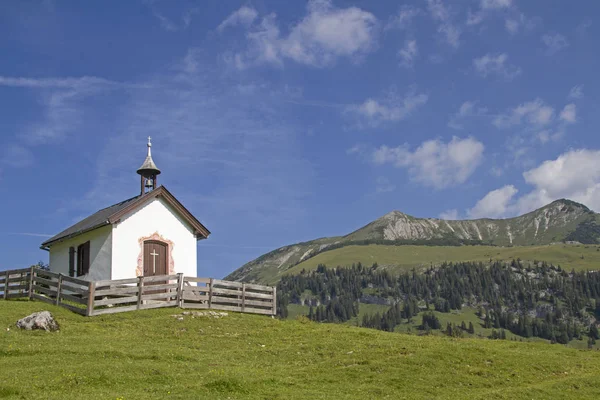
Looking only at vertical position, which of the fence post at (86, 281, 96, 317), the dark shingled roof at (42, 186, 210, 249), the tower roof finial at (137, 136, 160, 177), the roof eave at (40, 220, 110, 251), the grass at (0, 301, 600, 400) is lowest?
the grass at (0, 301, 600, 400)

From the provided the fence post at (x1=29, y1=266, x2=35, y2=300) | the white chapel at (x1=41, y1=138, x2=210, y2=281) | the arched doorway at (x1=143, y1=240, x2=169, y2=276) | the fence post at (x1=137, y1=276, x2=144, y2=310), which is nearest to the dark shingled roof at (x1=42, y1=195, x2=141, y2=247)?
the white chapel at (x1=41, y1=138, x2=210, y2=281)

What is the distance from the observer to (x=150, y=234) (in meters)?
39.4

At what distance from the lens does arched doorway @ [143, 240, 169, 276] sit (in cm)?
3900

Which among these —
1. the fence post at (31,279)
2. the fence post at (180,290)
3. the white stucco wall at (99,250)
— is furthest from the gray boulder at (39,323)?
the white stucco wall at (99,250)

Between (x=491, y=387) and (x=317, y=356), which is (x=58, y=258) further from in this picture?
(x=491, y=387)

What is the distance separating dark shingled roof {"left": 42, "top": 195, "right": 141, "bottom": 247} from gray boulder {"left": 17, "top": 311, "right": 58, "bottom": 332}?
12.1m

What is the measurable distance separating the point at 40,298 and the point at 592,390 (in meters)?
27.6

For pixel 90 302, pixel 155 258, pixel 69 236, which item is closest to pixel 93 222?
pixel 69 236

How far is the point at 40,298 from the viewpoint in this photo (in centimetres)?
3409

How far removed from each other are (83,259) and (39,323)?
49.9 feet


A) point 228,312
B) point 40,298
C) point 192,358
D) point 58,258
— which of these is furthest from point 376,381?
point 58,258

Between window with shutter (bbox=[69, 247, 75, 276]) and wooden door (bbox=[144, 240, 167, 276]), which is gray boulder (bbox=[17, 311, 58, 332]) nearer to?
wooden door (bbox=[144, 240, 167, 276])

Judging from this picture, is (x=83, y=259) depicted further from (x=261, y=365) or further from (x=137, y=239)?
(x=261, y=365)

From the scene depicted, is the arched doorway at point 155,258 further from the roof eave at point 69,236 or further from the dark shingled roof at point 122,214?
the roof eave at point 69,236
